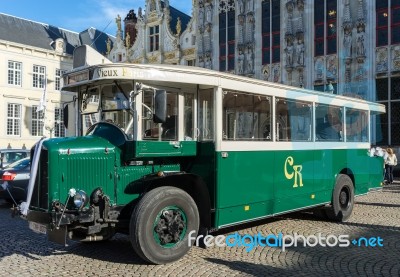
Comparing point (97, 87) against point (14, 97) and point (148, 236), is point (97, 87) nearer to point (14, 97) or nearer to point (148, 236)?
point (148, 236)

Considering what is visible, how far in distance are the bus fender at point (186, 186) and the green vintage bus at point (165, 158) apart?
2 centimetres

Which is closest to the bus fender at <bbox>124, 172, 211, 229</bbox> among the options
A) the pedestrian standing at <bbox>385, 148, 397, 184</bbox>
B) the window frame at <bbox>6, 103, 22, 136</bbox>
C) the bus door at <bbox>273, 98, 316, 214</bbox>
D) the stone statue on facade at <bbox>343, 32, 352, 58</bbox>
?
the bus door at <bbox>273, 98, 316, 214</bbox>

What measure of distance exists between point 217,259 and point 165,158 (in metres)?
1.68

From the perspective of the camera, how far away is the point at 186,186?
6.92m

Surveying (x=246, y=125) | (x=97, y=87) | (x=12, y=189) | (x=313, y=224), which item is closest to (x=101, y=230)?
(x=97, y=87)

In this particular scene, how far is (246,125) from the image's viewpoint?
7426mm

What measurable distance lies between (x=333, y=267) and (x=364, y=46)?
1986cm

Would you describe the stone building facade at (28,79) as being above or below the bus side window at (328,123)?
above

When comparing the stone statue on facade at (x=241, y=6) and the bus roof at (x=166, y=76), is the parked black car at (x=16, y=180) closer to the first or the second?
the bus roof at (x=166, y=76)

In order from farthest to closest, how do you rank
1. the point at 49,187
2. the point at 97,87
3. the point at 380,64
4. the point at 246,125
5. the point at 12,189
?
the point at 380,64 < the point at 12,189 < the point at 246,125 < the point at 97,87 < the point at 49,187

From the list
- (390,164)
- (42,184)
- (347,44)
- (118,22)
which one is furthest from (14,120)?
(42,184)

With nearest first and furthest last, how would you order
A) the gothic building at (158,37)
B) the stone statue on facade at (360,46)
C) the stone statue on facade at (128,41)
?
the stone statue on facade at (360,46) → the gothic building at (158,37) → the stone statue on facade at (128,41)

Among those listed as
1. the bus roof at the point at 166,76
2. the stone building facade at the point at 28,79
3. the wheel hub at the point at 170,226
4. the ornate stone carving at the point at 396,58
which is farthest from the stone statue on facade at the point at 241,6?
the wheel hub at the point at 170,226

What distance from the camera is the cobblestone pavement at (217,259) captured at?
589cm
